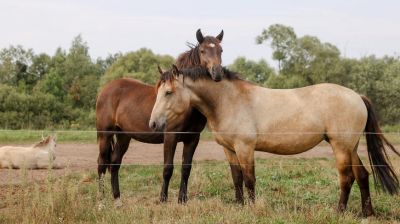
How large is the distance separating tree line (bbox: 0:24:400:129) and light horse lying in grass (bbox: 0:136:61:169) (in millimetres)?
11733

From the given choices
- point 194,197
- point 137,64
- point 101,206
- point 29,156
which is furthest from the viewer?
point 137,64

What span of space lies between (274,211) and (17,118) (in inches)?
776

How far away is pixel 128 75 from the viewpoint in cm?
3000

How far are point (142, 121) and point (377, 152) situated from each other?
3532 mm

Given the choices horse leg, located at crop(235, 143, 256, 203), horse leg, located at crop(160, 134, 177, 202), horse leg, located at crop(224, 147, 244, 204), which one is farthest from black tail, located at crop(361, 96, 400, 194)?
horse leg, located at crop(160, 134, 177, 202)

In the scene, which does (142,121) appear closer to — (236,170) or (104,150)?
(104,150)

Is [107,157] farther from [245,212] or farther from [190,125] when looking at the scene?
[245,212]

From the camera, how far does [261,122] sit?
602cm

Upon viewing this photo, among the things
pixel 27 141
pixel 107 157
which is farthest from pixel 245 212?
pixel 27 141

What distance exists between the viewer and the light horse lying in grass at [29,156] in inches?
394

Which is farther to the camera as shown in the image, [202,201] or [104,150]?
[104,150]

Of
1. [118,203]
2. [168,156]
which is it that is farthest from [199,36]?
[118,203]

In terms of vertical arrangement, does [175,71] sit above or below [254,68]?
below

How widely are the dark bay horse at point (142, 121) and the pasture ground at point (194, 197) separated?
397 millimetres
